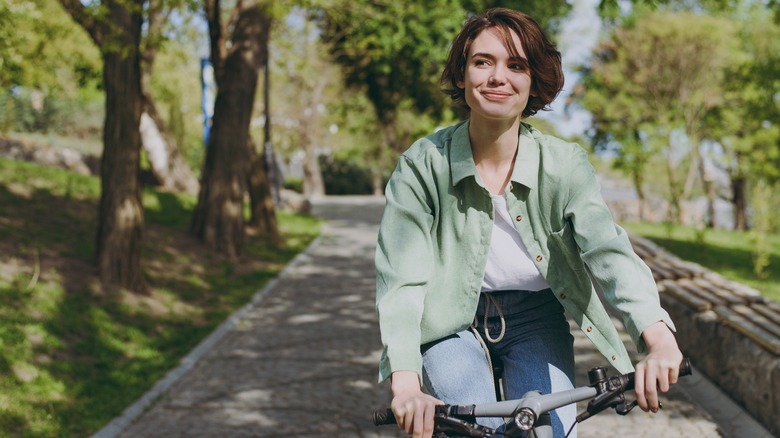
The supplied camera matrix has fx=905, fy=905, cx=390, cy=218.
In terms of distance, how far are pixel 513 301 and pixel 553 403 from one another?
1.87 ft

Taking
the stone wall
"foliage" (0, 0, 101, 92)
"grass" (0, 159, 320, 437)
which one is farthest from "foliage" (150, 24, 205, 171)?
the stone wall

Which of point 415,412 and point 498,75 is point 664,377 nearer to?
point 415,412

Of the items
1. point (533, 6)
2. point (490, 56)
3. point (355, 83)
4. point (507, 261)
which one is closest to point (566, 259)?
point (507, 261)

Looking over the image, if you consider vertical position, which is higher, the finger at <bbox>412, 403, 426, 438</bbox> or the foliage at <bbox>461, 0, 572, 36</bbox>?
the foliage at <bbox>461, 0, 572, 36</bbox>

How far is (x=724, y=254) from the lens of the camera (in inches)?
604

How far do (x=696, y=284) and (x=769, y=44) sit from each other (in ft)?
97.1

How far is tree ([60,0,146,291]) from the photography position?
10.3 meters

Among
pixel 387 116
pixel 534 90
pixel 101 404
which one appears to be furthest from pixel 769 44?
pixel 534 90

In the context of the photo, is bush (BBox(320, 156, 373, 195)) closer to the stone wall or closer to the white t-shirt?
the stone wall

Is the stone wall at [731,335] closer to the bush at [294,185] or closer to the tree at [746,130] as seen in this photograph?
the tree at [746,130]

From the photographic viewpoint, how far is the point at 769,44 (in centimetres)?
3441

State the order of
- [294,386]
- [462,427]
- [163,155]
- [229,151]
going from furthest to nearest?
1. [163,155]
2. [229,151]
3. [294,386]
4. [462,427]

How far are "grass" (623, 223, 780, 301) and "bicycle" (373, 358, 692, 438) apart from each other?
9161mm

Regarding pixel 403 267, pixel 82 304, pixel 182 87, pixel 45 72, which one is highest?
pixel 182 87
